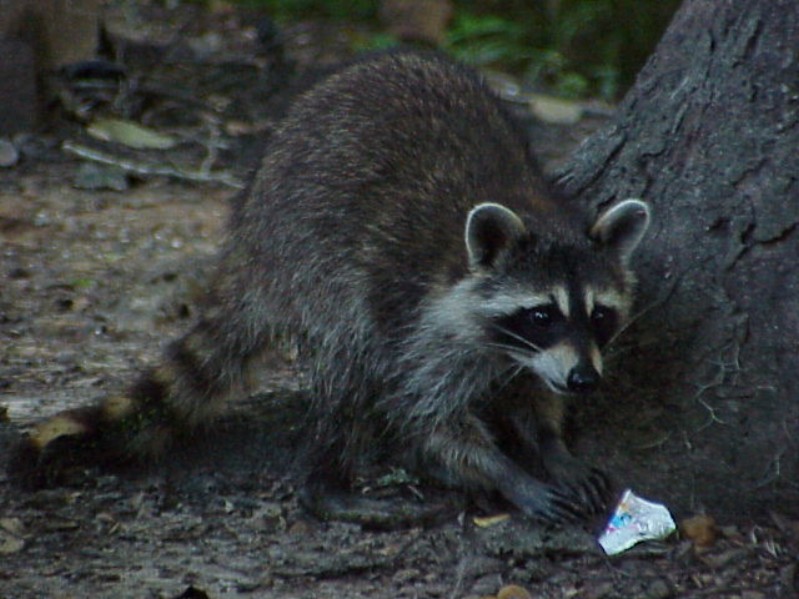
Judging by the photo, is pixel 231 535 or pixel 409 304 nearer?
pixel 231 535

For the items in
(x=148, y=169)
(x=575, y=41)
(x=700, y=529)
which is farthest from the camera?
(x=575, y=41)

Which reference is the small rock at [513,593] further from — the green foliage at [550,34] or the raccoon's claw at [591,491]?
the green foliage at [550,34]

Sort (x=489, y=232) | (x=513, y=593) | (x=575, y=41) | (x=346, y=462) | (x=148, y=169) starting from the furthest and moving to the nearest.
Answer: (x=575, y=41) → (x=148, y=169) → (x=346, y=462) → (x=489, y=232) → (x=513, y=593)

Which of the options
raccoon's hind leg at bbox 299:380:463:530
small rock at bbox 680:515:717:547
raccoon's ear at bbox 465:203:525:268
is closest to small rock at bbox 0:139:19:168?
raccoon's hind leg at bbox 299:380:463:530

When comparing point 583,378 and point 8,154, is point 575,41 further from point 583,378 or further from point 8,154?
point 583,378

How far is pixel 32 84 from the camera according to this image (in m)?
6.21

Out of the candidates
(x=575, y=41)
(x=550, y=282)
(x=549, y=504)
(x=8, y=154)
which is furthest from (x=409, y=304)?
(x=575, y=41)

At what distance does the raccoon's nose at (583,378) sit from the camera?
3318mm

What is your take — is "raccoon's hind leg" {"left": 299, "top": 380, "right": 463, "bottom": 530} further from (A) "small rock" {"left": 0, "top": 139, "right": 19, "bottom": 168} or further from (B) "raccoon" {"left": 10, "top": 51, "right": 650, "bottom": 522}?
(A) "small rock" {"left": 0, "top": 139, "right": 19, "bottom": 168}

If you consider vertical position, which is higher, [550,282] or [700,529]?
[550,282]

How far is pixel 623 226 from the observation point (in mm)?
3609

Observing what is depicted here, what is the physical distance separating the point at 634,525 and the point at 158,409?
1.38 m

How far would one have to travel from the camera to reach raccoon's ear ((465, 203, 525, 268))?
3.53m

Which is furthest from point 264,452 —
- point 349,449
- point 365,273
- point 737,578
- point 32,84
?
point 32,84
